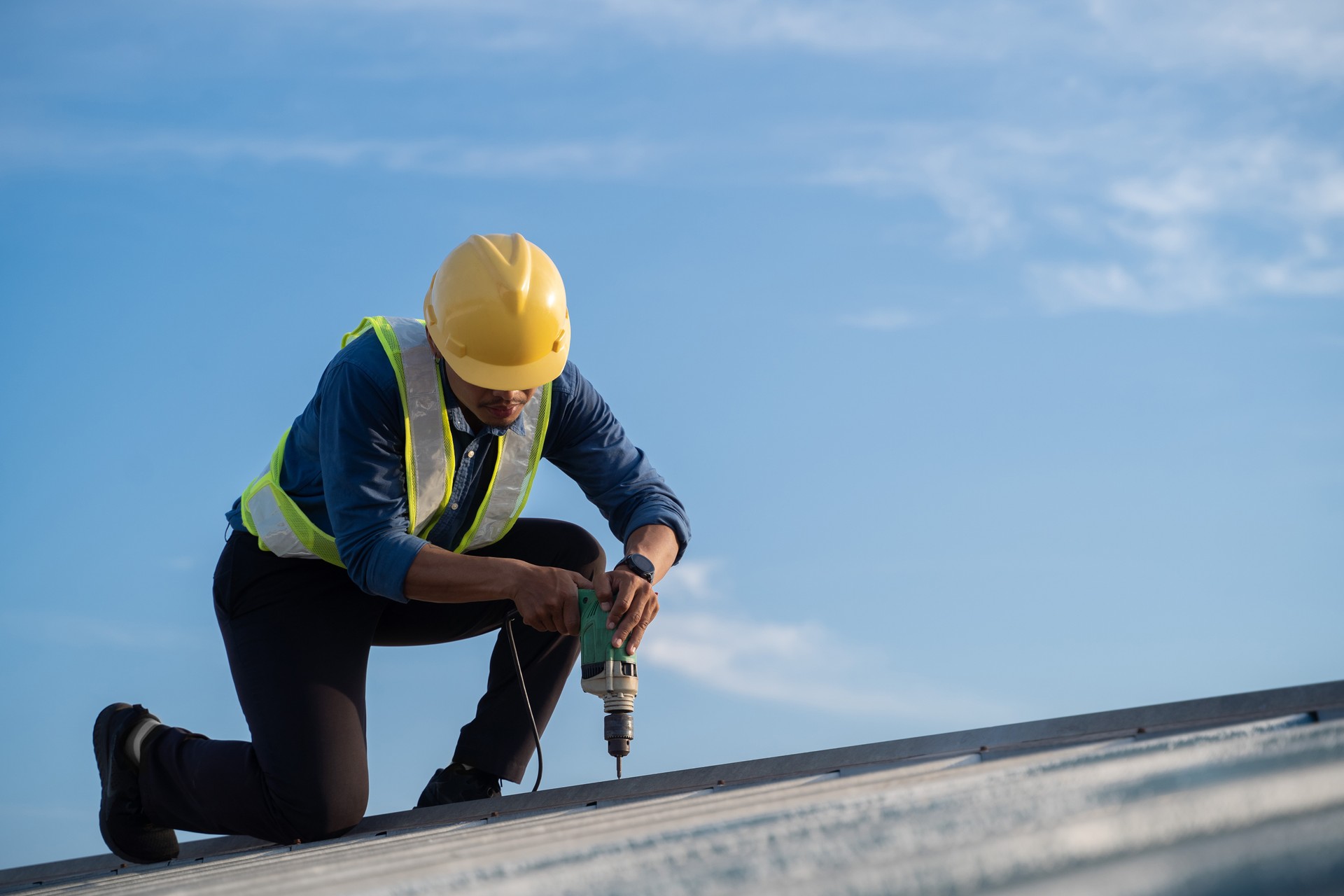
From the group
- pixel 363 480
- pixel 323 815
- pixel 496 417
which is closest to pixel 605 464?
pixel 496 417

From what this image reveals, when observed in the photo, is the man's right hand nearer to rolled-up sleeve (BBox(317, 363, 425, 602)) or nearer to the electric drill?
the electric drill

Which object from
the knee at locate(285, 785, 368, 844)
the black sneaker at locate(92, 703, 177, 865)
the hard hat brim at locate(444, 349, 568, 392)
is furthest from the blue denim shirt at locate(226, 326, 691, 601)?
the black sneaker at locate(92, 703, 177, 865)

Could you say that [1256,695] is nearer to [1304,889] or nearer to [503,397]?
[1304,889]

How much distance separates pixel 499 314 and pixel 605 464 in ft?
2.31

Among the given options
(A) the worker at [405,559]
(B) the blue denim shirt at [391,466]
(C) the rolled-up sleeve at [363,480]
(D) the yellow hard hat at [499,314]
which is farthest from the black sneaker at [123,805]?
(D) the yellow hard hat at [499,314]

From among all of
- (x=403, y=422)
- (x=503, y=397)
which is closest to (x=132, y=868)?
(x=403, y=422)

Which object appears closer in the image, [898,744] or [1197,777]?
[1197,777]

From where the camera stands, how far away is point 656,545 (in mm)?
3734

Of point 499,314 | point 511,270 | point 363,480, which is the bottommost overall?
point 363,480

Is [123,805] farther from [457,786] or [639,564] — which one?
[639,564]

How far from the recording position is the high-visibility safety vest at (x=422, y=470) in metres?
3.57

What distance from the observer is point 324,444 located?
3.47 m

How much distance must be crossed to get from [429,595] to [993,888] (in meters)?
2.42

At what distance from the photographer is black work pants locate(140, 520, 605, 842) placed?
11.5 ft
